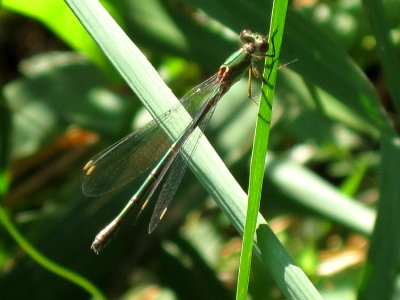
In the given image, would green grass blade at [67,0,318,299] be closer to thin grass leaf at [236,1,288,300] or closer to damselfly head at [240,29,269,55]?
thin grass leaf at [236,1,288,300]

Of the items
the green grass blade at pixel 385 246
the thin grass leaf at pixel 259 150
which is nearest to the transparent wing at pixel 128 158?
the green grass blade at pixel 385 246

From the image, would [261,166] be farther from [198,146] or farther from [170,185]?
[170,185]

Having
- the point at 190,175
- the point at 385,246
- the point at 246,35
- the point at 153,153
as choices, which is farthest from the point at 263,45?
the point at 190,175

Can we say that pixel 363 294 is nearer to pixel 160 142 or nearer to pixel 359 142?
pixel 160 142

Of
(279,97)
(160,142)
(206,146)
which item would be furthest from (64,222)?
(206,146)

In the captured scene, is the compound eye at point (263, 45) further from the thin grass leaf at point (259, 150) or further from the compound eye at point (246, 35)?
the thin grass leaf at point (259, 150)

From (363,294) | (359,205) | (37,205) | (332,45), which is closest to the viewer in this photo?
(363,294)
